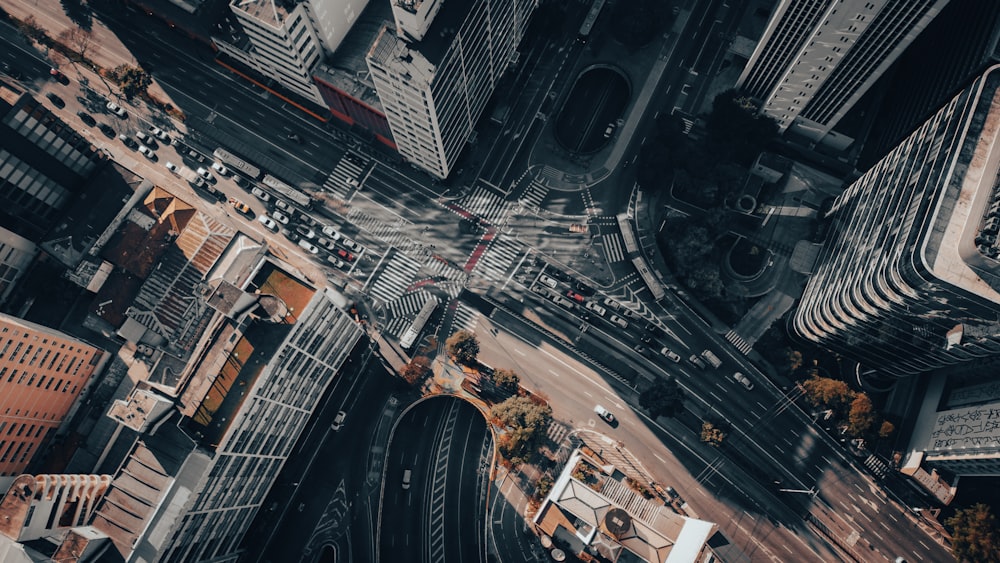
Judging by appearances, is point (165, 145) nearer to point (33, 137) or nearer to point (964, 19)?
point (33, 137)

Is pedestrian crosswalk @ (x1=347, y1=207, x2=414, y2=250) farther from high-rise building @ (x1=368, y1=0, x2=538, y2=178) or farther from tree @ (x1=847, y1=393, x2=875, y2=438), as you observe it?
tree @ (x1=847, y1=393, x2=875, y2=438)

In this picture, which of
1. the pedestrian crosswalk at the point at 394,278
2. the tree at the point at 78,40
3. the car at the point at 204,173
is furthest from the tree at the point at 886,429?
the tree at the point at 78,40

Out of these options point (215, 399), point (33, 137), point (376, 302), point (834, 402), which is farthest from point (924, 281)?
point (33, 137)

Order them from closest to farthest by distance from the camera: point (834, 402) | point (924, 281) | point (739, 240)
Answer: point (924, 281)
point (834, 402)
point (739, 240)

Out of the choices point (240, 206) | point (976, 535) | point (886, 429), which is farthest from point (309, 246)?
point (976, 535)

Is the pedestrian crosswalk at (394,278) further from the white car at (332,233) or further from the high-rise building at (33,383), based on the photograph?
the high-rise building at (33,383)

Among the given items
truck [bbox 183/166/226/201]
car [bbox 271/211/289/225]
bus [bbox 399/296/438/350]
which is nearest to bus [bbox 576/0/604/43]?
bus [bbox 399/296/438/350]
